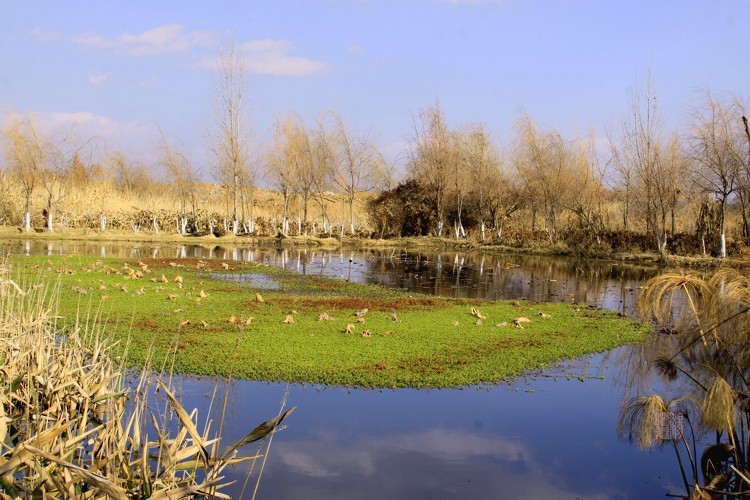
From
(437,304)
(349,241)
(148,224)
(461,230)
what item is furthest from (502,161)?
(437,304)

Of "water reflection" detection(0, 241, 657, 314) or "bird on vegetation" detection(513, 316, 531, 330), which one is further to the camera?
"water reflection" detection(0, 241, 657, 314)

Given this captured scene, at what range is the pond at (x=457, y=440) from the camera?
255 inches

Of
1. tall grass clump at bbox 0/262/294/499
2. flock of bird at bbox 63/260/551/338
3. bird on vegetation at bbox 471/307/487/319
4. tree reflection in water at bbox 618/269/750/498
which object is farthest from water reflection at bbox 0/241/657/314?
tall grass clump at bbox 0/262/294/499

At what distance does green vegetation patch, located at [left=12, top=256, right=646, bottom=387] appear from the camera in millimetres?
9820

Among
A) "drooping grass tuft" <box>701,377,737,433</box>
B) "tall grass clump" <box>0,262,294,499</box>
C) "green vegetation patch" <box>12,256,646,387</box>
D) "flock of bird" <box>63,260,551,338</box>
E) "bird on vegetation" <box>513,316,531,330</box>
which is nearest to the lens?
"tall grass clump" <box>0,262,294,499</box>

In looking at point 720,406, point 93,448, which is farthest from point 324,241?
point 93,448

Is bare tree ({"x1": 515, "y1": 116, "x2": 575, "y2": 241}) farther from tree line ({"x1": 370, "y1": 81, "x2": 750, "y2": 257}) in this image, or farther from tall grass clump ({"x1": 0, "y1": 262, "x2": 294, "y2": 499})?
tall grass clump ({"x1": 0, "y1": 262, "x2": 294, "y2": 499})

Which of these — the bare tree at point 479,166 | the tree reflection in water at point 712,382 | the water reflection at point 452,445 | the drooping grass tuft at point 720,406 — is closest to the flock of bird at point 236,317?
the water reflection at point 452,445

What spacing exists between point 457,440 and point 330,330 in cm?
530

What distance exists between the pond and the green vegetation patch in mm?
516

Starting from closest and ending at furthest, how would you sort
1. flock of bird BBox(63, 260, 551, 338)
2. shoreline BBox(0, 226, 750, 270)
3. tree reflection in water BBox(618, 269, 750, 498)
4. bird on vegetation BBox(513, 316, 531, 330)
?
tree reflection in water BBox(618, 269, 750, 498)
flock of bird BBox(63, 260, 551, 338)
bird on vegetation BBox(513, 316, 531, 330)
shoreline BBox(0, 226, 750, 270)

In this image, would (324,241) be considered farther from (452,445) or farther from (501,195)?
(452,445)

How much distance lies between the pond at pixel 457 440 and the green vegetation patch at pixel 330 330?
20.3 inches

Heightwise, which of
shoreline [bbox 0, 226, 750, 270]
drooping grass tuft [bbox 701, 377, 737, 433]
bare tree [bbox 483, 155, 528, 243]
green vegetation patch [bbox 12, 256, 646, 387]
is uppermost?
bare tree [bbox 483, 155, 528, 243]
